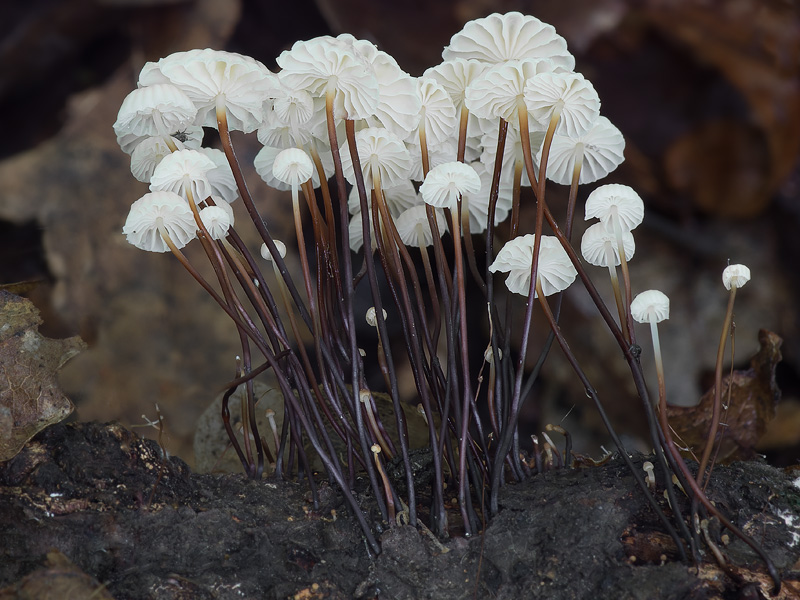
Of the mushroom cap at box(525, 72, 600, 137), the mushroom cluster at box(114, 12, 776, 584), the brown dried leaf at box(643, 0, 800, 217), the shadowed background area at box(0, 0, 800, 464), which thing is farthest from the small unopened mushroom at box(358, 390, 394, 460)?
the brown dried leaf at box(643, 0, 800, 217)

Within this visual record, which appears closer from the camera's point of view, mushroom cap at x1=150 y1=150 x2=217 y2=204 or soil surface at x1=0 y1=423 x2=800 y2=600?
soil surface at x1=0 y1=423 x2=800 y2=600

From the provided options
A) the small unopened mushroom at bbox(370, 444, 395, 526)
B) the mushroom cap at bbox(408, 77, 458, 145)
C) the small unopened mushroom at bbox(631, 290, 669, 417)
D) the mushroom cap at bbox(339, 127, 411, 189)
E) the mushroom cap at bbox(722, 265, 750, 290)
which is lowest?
the small unopened mushroom at bbox(370, 444, 395, 526)

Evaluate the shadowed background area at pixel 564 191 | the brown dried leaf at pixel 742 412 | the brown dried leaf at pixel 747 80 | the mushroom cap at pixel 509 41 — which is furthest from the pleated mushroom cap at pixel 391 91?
the brown dried leaf at pixel 747 80

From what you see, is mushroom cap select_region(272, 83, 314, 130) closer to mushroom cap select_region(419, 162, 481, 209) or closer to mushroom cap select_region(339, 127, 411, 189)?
mushroom cap select_region(339, 127, 411, 189)

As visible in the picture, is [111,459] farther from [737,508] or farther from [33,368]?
[737,508]

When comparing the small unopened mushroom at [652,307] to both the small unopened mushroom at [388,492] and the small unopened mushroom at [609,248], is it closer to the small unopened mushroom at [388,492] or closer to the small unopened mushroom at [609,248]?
the small unopened mushroom at [609,248]
